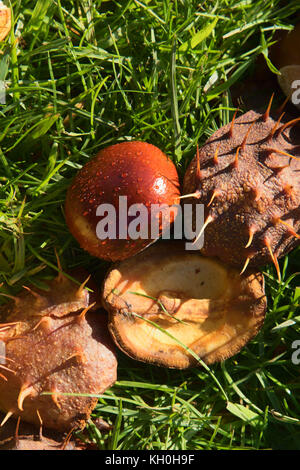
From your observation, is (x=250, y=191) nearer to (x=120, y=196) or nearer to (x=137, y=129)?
(x=120, y=196)

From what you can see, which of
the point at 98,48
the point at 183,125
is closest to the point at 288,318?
the point at 183,125

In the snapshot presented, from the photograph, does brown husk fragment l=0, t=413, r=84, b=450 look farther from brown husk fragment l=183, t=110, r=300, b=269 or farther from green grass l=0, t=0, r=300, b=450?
brown husk fragment l=183, t=110, r=300, b=269

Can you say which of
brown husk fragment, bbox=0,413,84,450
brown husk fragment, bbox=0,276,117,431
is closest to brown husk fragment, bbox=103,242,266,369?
brown husk fragment, bbox=0,276,117,431

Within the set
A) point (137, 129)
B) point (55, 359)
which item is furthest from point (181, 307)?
point (137, 129)

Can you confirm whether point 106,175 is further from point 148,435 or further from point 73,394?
point 148,435

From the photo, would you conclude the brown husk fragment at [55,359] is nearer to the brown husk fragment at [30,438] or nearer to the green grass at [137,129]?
the brown husk fragment at [30,438]

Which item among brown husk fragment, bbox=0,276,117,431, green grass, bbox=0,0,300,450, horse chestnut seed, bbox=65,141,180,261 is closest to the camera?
horse chestnut seed, bbox=65,141,180,261

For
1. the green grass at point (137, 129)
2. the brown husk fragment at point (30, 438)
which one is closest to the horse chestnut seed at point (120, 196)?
the green grass at point (137, 129)
